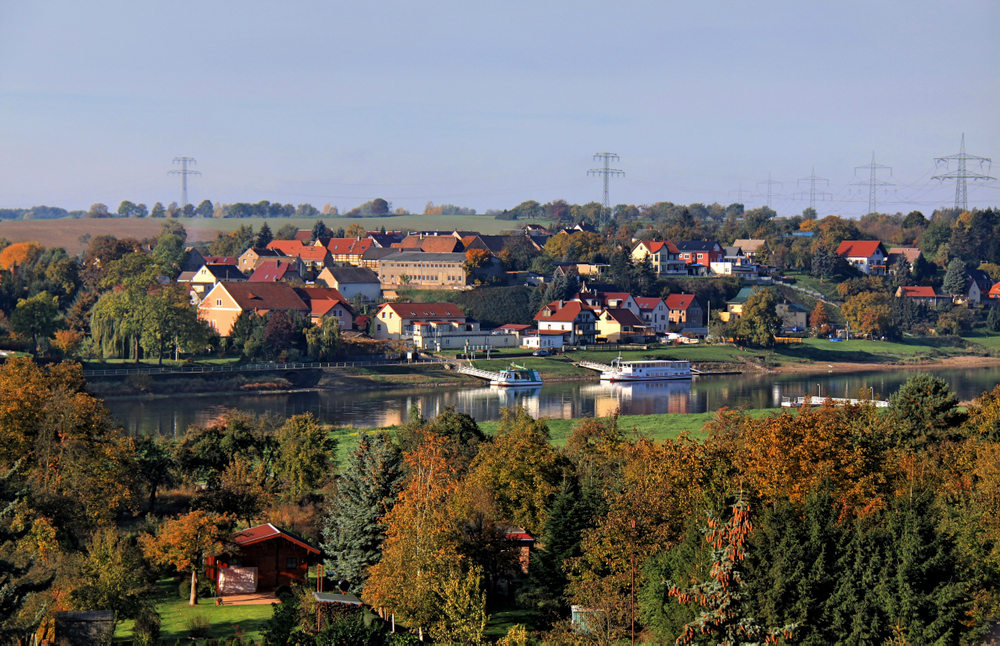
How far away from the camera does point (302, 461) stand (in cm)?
2280

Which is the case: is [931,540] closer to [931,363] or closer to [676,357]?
[676,357]

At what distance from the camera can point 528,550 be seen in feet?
57.2

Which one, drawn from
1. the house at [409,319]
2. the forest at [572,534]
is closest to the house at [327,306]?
the house at [409,319]

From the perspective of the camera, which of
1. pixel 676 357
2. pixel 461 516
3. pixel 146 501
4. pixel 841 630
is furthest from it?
pixel 676 357

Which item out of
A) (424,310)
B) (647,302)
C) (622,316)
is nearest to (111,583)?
(424,310)

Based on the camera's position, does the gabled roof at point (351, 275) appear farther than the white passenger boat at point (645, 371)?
Yes

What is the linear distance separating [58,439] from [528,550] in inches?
386

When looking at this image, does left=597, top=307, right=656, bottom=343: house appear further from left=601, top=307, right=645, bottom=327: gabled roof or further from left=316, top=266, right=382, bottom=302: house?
left=316, top=266, right=382, bottom=302: house

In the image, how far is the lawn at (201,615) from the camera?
15227 mm

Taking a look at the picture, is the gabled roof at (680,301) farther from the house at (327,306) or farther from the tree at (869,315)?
the house at (327,306)

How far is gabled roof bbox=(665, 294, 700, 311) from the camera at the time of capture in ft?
227

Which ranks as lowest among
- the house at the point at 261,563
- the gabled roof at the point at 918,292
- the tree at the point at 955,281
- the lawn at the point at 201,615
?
the lawn at the point at 201,615

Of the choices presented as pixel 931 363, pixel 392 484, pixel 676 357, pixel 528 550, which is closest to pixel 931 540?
pixel 528 550

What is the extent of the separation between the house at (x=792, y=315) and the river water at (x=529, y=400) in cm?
1704
